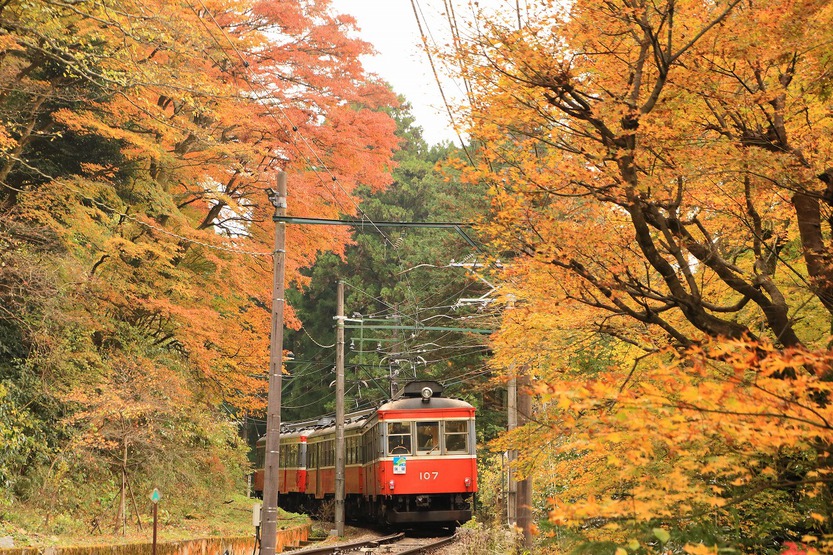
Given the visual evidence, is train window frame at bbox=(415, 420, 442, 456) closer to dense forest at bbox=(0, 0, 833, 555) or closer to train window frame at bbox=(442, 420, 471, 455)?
train window frame at bbox=(442, 420, 471, 455)

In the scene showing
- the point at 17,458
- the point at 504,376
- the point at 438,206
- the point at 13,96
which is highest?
the point at 438,206

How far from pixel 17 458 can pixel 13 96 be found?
20.6ft

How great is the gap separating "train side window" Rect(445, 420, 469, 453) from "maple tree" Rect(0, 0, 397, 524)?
14.2ft

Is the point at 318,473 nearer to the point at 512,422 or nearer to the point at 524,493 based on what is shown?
the point at 512,422

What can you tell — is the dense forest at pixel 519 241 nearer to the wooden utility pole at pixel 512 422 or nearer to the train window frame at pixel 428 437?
the wooden utility pole at pixel 512 422

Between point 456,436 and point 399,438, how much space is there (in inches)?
47.2

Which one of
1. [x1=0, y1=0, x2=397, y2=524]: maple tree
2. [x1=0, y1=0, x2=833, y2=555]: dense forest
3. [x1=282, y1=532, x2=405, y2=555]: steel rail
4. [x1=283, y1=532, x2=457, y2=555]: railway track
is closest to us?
[x1=0, y1=0, x2=833, y2=555]: dense forest

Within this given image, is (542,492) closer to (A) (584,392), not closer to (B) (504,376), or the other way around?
(B) (504,376)

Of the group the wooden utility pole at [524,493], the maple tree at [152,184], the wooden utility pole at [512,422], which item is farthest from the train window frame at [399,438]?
the wooden utility pole at [524,493]

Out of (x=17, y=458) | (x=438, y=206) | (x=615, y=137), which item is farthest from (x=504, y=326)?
(x=438, y=206)

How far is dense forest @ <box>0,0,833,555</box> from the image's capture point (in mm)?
6875

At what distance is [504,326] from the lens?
40.2 ft

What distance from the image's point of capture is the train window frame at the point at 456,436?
760 inches

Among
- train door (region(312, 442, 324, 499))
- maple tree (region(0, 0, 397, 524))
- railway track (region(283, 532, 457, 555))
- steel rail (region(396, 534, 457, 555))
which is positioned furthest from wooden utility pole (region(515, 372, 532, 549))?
train door (region(312, 442, 324, 499))
